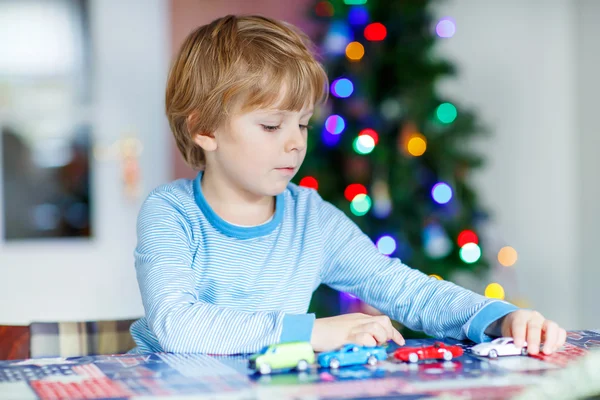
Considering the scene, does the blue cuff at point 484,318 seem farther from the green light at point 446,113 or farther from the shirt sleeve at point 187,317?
the green light at point 446,113

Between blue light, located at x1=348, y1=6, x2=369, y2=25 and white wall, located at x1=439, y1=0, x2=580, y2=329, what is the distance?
2.85ft

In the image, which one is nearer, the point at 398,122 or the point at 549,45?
the point at 398,122

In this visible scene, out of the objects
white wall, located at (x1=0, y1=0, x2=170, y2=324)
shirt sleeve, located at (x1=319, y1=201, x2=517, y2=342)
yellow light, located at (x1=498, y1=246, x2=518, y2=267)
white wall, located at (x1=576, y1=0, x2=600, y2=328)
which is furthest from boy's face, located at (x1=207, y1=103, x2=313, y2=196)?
white wall, located at (x1=576, y1=0, x2=600, y2=328)

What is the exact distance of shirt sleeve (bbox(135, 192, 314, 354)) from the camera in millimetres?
1024

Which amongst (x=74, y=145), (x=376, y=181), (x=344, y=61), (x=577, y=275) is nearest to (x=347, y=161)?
(x=376, y=181)

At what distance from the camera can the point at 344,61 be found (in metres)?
2.89

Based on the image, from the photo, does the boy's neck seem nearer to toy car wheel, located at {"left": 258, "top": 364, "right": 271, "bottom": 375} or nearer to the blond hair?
the blond hair

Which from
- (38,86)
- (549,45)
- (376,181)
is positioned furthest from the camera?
(549,45)

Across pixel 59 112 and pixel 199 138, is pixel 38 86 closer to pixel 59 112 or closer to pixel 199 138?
pixel 59 112

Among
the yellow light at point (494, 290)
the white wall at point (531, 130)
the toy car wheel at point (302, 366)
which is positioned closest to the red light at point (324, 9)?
the white wall at point (531, 130)

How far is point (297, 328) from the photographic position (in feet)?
3.38

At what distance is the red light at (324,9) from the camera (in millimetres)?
2895

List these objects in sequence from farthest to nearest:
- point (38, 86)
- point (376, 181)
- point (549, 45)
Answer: point (549, 45)
point (38, 86)
point (376, 181)

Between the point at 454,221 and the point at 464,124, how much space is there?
1.22ft
